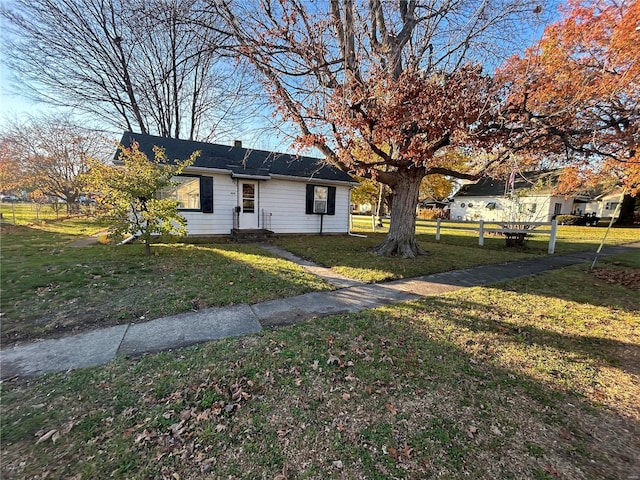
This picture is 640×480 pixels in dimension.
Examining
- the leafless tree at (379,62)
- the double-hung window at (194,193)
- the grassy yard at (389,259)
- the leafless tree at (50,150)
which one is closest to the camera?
the leafless tree at (379,62)

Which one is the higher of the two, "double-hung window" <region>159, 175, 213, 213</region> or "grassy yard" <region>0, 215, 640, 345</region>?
"double-hung window" <region>159, 175, 213, 213</region>

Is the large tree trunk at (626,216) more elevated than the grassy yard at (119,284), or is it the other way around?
the large tree trunk at (626,216)

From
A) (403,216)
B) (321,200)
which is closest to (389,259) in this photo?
(403,216)

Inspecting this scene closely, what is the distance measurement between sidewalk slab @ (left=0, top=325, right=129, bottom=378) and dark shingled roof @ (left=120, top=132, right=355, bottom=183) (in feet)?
25.8

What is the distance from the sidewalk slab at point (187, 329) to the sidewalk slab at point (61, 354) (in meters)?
0.17

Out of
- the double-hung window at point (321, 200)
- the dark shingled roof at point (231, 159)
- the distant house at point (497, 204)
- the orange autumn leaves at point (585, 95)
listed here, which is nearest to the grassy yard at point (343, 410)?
the orange autumn leaves at point (585, 95)

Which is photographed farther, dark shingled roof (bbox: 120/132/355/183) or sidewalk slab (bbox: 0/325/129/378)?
dark shingled roof (bbox: 120/132/355/183)

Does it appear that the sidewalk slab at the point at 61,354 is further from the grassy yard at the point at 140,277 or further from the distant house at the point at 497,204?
the distant house at the point at 497,204

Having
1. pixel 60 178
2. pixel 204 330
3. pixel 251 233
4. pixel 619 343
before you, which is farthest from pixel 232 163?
pixel 60 178

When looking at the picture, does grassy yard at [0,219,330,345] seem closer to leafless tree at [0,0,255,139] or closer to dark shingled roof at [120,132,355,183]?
dark shingled roof at [120,132,355,183]

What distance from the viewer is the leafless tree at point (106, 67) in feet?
41.9

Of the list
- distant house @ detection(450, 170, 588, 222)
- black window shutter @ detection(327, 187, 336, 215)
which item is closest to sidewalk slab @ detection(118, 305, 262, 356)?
black window shutter @ detection(327, 187, 336, 215)

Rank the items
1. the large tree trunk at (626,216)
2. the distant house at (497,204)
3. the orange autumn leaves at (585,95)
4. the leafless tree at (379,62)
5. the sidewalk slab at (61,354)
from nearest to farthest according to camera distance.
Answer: the sidewalk slab at (61,354) < the orange autumn leaves at (585,95) < the leafless tree at (379,62) < the large tree trunk at (626,216) < the distant house at (497,204)

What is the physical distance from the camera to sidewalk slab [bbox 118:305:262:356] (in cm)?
315
